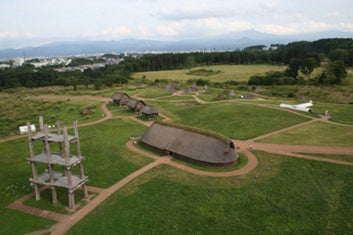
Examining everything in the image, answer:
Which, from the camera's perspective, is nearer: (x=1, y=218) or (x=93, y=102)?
(x=1, y=218)

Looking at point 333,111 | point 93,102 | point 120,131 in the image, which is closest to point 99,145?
point 120,131

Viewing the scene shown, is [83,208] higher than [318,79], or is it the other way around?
[318,79]

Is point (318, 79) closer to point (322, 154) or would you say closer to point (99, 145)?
point (322, 154)

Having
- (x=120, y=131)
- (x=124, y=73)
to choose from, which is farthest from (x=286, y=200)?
(x=124, y=73)

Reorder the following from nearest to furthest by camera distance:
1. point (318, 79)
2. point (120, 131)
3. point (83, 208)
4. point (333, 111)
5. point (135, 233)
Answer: point (135, 233) < point (83, 208) < point (120, 131) < point (333, 111) < point (318, 79)

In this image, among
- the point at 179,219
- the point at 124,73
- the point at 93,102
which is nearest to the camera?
the point at 179,219

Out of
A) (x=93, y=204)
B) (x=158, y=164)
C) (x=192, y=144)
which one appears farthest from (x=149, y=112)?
(x=93, y=204)

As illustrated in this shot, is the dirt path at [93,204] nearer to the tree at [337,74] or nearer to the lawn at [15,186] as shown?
the lawn at [15,186]

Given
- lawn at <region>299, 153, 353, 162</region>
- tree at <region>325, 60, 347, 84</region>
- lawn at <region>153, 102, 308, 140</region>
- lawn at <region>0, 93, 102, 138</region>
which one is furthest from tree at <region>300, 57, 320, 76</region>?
lawn at <region>0, 93, 102, 138</region>

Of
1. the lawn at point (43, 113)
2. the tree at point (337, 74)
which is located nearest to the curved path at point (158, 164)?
the lawn at point (43, 113)
